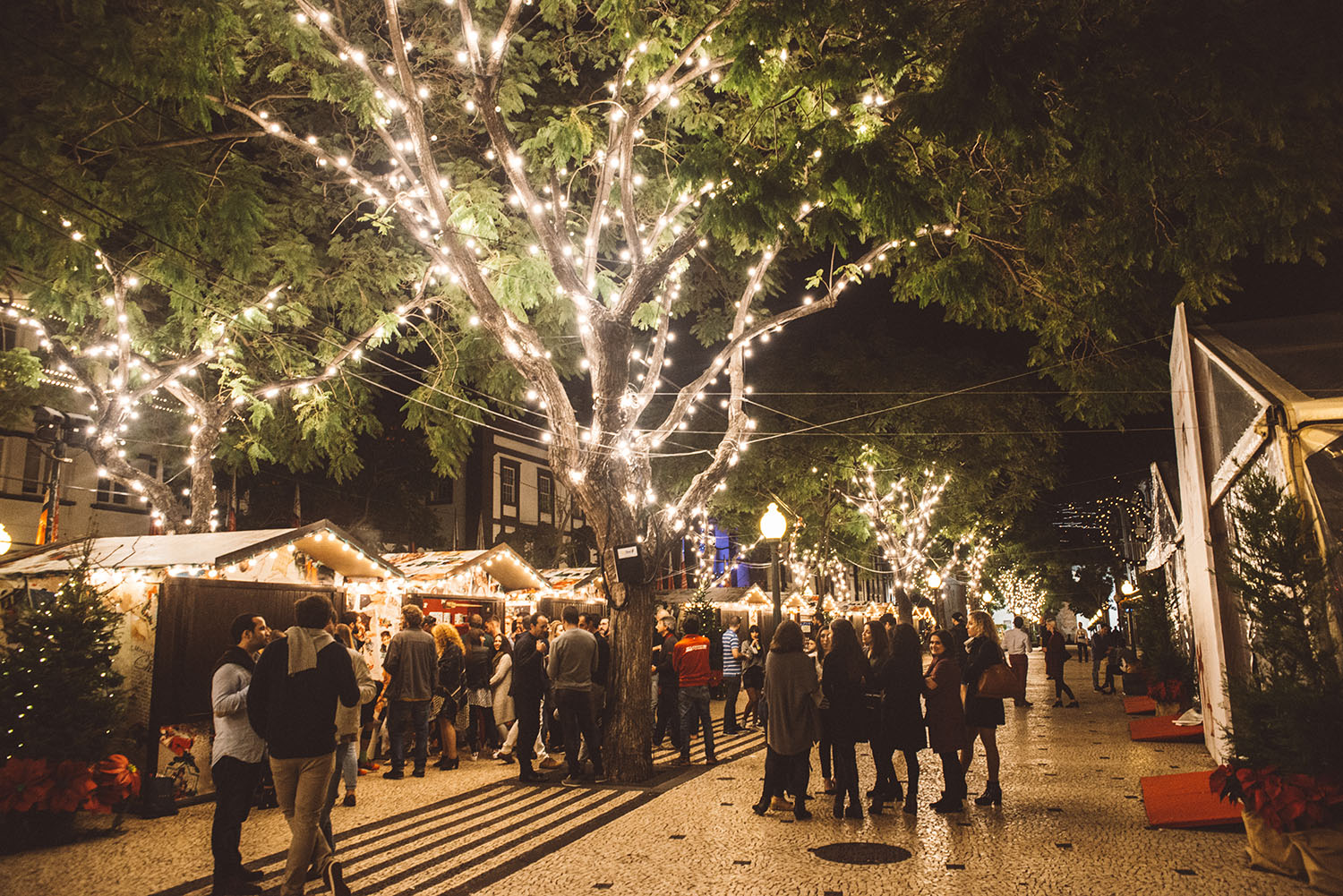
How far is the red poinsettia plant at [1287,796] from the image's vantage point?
5.14 meters

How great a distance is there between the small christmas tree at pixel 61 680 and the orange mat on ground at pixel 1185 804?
Answer: 29.0 ft

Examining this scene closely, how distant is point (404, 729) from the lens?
10078 millimetres

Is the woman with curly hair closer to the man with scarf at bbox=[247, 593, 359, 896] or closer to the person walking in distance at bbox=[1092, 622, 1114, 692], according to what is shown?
the man with scarf at bbox=[247, 593, 359, 896]

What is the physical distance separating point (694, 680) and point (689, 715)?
2.24 feet

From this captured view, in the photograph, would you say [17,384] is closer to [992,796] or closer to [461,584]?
[461,584]

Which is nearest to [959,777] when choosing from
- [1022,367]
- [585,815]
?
[585,815]

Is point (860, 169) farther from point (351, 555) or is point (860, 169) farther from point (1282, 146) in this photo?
point (351, 555)

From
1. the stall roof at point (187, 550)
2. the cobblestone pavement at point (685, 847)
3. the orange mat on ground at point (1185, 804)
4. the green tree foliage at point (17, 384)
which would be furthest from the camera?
the green tree foliage at point (17, 384)

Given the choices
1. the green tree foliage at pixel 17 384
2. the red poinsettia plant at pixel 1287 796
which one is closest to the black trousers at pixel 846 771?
the red poinsettia plant at pixel 1287 796

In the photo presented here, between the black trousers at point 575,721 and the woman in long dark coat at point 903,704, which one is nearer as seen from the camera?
the woman in long dark coat at point 903,704

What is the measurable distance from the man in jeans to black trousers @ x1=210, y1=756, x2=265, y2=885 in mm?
4069

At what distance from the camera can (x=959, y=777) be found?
24.7 feet

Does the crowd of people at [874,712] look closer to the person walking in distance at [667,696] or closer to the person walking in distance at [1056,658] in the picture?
the person walking in distance at [667,696]

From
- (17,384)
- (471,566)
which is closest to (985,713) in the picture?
(471,566)
